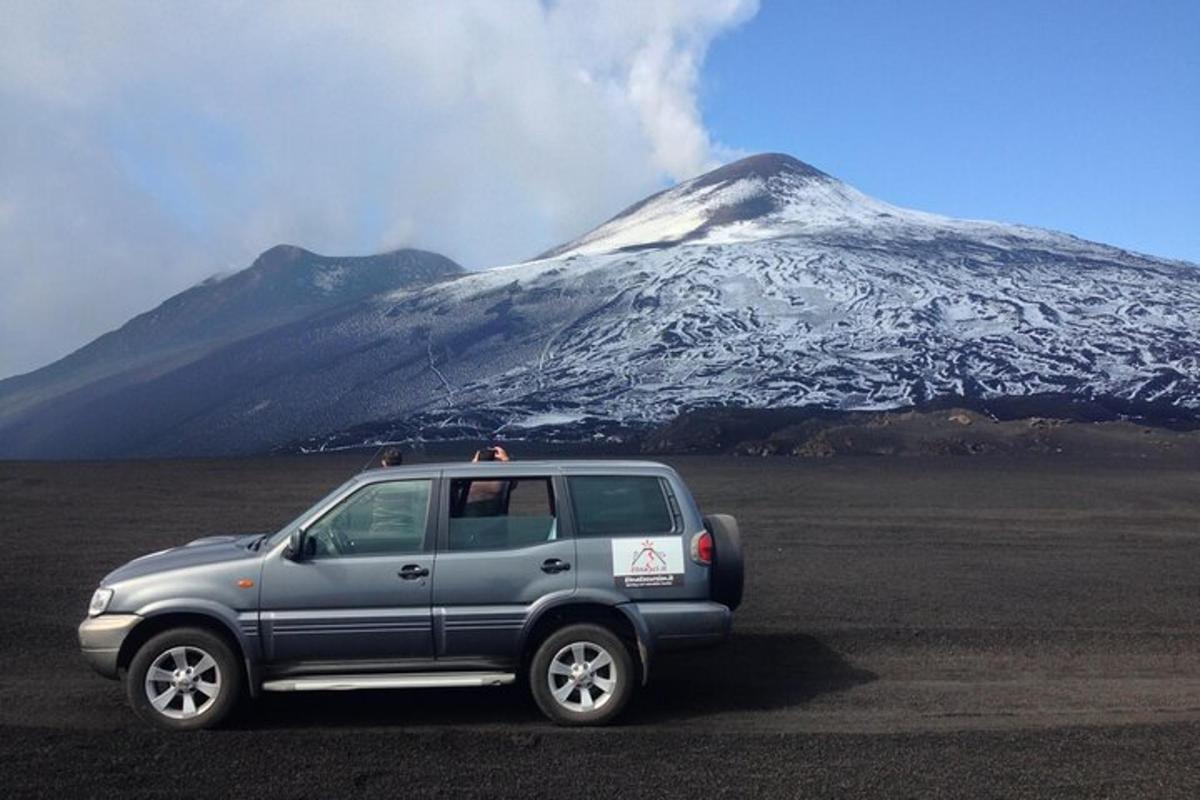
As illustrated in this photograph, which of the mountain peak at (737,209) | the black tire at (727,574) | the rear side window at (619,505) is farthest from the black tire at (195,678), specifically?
the mountain peak at (737,209)

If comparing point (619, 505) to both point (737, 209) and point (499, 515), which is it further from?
point (737, 209)

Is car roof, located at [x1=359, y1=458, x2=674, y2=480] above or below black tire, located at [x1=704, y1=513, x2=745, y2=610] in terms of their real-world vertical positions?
above

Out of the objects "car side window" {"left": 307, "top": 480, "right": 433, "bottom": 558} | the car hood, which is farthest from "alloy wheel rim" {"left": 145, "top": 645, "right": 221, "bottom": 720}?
"car side window" {"left": 307, "top": 480, "right": 433, "bottom": 558}

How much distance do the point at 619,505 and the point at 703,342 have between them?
59779 millimetres

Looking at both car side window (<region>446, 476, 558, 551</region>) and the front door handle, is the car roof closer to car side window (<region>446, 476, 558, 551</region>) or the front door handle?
car side window (<region>446, 476, 558, 551</region>)

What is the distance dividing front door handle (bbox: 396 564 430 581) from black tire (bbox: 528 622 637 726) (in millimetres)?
856

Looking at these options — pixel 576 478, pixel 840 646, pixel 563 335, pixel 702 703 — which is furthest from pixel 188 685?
pixel 563 335

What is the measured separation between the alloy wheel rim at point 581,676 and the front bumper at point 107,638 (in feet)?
8.47

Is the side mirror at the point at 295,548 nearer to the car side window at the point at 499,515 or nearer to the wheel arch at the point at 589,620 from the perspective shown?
the car side window at the point at 499,515

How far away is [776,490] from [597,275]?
2201 inches

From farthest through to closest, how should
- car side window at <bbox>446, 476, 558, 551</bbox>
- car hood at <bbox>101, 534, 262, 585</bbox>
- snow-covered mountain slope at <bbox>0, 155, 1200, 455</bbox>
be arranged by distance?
snow-covered mountain slope at <bbox>0, 155, 1200, 455</bbox>
car side window at <bbox>446, 476, 558, 551</bbox>
car hood at <bbox>101, 534, 262, 585</bbox>

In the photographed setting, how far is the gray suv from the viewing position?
24.3ft

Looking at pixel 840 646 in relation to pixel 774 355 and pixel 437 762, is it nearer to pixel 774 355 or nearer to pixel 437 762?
pixel 437 762

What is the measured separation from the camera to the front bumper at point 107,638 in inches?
293
